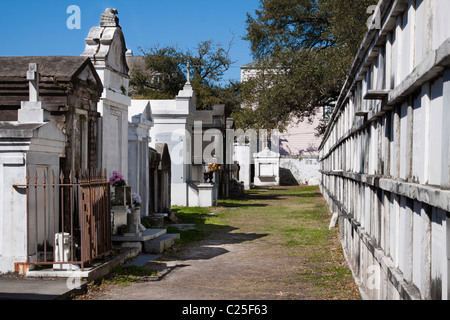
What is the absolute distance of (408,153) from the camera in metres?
4.05

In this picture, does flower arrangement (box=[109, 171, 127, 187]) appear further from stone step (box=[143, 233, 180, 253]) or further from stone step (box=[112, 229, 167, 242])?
stone step (box=[143, 233, 180, 253])

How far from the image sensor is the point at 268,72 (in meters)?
24.9

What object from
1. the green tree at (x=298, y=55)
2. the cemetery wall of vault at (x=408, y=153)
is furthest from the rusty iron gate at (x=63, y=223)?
the green tree at (x=298, y=55)

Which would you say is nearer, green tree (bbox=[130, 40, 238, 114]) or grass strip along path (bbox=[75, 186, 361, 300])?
grass strip along path (bbox=[75, 186, 361, 300])

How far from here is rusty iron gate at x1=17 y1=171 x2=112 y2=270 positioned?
23.0 feet

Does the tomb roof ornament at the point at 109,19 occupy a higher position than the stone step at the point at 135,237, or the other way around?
the tomb roof ornament at the point at 109,19

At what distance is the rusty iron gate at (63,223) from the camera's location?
7.02m

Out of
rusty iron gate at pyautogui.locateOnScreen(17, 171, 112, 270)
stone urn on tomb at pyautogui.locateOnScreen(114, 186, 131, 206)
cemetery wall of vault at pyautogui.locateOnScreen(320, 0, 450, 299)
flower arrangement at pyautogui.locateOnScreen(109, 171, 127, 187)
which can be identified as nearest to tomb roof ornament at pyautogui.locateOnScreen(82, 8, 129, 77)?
flower arrangement at pyautogui.locateOnScreen(109, 171, 127, 187)

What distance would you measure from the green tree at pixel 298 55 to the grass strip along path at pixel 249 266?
8499mm

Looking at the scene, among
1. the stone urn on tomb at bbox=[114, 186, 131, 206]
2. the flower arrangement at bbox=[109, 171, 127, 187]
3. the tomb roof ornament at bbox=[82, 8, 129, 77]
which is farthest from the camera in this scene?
the tomb roof ornament at bbox=[82, 8, 129, 77]

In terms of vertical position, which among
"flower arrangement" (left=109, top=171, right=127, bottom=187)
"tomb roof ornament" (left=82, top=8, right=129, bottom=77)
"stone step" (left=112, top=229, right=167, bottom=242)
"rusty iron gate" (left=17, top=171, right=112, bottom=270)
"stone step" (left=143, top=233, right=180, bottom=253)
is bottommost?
"stone step" (left=143, top=233, right=180, bottom=253)

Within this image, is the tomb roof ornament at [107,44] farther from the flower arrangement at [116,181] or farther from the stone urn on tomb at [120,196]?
the stone urn on tomb at [120,196]

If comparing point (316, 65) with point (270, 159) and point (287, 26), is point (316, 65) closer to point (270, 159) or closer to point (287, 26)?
point (287, 26)

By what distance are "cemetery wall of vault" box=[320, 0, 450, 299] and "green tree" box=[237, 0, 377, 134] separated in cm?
1470
